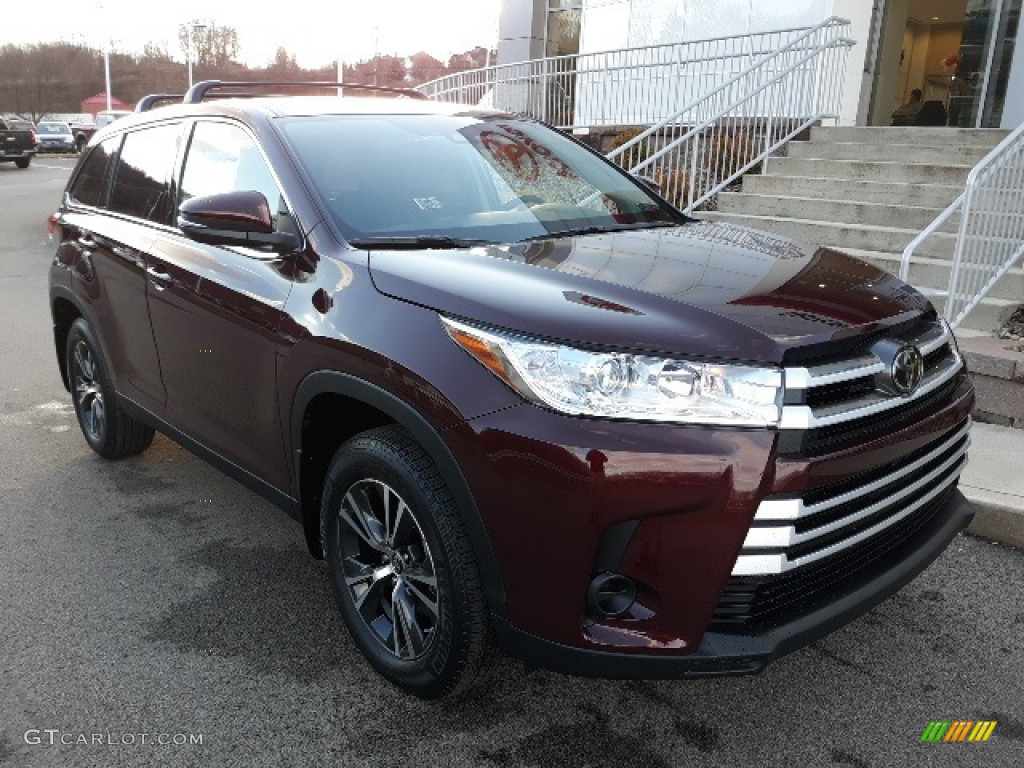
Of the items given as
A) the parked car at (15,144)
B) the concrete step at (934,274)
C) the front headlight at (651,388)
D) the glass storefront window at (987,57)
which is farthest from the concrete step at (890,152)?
the parked car at (15,144)

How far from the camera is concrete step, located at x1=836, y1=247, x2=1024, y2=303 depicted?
6.15m

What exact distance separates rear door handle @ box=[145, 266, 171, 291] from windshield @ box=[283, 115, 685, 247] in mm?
818

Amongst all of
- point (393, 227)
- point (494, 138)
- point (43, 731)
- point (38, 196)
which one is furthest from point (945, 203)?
point (38, 196)

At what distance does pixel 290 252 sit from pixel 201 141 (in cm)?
104

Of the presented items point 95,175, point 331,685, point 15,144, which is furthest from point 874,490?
point 15,144

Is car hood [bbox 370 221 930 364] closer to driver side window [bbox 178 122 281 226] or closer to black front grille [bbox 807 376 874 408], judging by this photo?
black front grille [bbox 807 376 874 408]

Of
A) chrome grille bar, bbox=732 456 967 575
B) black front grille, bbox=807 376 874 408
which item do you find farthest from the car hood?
chrome grille bar, bbox=732 456 967 575

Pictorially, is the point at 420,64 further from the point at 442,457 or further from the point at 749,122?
the point at 442,457

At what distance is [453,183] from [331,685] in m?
1.77

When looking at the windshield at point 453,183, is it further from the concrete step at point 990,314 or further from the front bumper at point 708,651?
the concrete step at point 990,314

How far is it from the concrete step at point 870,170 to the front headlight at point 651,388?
6.73 meters

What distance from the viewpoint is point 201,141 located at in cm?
368

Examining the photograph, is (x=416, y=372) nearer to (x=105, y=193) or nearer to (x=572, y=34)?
(x=105, y=193)

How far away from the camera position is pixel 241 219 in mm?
2930
